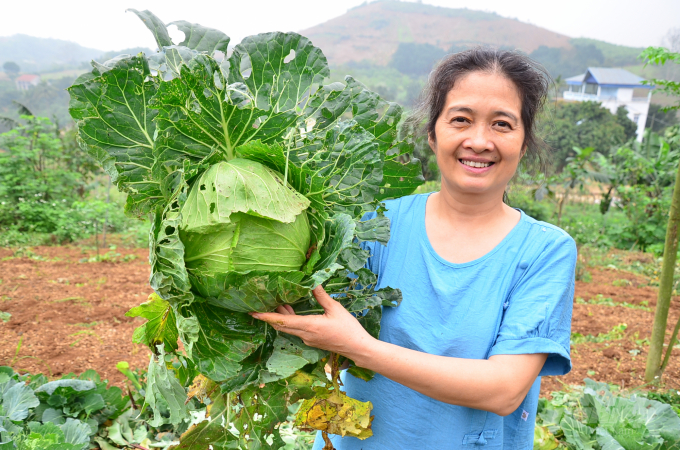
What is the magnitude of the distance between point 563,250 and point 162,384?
146 centimetres

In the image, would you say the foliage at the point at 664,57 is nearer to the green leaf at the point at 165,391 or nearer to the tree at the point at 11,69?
the green leaf at the point at 165,391

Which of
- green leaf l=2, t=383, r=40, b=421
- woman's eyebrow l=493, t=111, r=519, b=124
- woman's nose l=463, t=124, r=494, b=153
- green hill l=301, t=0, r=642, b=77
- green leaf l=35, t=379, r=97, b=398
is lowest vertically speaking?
green leaf l=35, t=379, r=97, b=398

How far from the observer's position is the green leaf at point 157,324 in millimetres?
1705

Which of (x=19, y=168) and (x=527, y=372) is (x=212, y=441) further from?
(x=19, y=168)

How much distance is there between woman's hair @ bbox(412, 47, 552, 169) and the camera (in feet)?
5.66

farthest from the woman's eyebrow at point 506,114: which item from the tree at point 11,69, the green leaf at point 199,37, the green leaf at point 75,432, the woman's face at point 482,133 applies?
the tree at point 11,69

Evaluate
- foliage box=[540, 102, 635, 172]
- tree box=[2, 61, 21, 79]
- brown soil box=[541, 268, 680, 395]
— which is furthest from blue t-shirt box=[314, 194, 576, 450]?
tree box=[2, 61, 21, 79]

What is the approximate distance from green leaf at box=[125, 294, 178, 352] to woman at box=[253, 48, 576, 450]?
1.63ft

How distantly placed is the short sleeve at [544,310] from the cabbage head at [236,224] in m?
0.77

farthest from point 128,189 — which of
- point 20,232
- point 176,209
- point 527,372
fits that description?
point 20,232

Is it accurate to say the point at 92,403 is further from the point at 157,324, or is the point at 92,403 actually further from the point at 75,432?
the point at 157,324

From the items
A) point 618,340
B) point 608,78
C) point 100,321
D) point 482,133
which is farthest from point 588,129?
point 608,78

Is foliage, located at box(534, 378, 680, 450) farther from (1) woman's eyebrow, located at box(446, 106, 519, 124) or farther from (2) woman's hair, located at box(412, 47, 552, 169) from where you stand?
(1) woman's eyebrow, located at box(446, 106, 519, 124)

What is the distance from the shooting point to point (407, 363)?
144 cm
